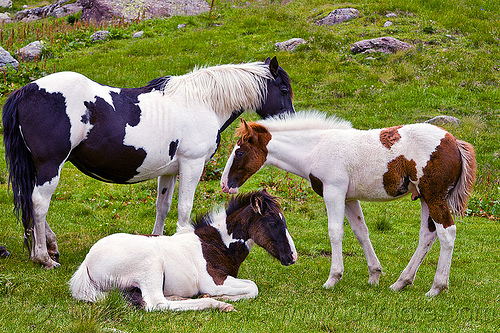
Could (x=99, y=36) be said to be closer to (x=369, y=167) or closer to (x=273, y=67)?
(x=273, y=67)

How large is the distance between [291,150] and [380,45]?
1477cm

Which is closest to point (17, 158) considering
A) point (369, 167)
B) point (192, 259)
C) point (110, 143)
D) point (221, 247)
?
point (110, 143)

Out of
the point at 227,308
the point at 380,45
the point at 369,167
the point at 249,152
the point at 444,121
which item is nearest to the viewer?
the point at 227,308

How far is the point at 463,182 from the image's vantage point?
6.24 meters

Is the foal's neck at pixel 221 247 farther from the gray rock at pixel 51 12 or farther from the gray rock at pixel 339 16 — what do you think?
the gray rock at pixel 51 12

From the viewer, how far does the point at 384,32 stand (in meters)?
21.5

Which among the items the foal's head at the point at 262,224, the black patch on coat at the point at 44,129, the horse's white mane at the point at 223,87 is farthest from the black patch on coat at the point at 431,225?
the black patch on coat at the point at 44,129

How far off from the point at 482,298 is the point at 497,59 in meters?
16.1

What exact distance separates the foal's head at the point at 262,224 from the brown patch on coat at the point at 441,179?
5.90 ft

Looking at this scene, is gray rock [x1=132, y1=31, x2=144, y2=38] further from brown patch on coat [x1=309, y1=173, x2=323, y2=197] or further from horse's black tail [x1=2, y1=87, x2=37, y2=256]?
brown patch on coat [x1=309, y1=173, x2=323, y2=197]

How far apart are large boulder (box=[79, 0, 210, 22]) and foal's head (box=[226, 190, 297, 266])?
22866 millimetres

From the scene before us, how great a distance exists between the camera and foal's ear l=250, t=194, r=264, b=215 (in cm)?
606

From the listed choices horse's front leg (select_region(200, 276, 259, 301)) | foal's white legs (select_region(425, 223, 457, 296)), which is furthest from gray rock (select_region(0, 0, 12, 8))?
foal's white legs (select_region(425, 223, 457, 296))

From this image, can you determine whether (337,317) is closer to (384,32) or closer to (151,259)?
(151,259)
